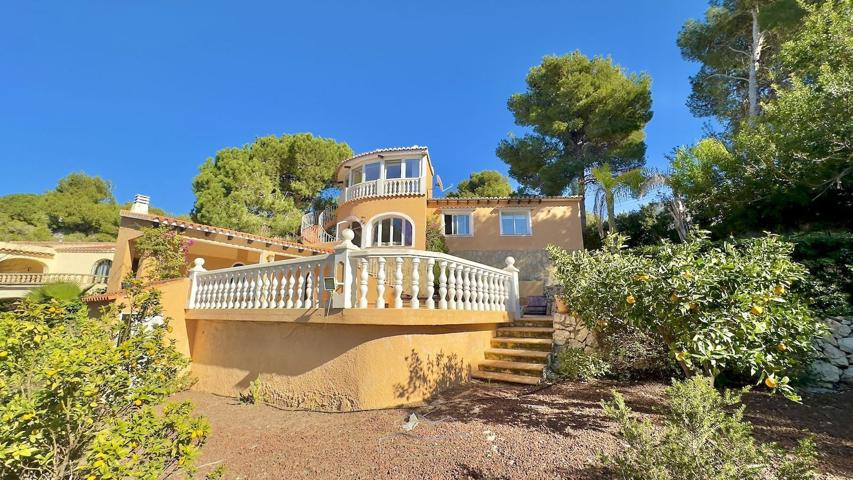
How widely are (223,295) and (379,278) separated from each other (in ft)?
15.1

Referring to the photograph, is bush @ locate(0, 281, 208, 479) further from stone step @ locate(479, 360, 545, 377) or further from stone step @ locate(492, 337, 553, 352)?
stone step @ locate(492, 337, 553, 352)

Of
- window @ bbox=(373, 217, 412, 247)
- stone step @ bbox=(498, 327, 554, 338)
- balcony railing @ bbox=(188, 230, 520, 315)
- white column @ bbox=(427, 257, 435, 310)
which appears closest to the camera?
balcony railing @ bbox=(188, 230, 520, 315)

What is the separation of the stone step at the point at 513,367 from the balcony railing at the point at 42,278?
26.0 meters

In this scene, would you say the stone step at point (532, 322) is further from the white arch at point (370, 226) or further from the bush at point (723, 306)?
the white arch at point (370, 226)

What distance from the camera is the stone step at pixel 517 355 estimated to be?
271 inches

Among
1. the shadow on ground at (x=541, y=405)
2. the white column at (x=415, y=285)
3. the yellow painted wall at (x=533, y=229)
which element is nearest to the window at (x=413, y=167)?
the yellow painted wall at (x=533, y=229)

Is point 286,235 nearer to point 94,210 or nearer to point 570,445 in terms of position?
point 570,445

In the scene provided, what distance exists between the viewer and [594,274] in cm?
451

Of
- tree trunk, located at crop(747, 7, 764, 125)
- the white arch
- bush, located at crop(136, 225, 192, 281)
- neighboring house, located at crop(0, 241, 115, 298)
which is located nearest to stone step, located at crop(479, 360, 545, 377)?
bush, located at crop(136, 225, 192, 281)

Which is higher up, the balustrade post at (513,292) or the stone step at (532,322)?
the balustrade post at (513,292)

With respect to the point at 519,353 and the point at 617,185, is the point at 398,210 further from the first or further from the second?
the point at 519,353

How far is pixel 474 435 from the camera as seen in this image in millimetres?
4000

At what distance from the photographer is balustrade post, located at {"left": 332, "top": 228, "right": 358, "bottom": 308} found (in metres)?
5.64

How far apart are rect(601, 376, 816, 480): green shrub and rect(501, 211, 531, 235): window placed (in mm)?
16501
